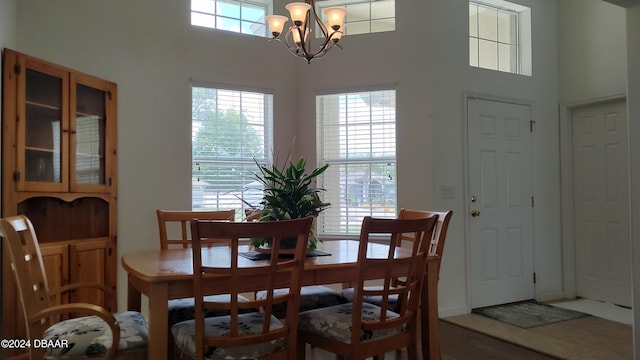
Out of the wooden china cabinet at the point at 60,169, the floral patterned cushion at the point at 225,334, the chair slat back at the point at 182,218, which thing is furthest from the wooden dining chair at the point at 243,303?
the wooden china cabinet at the point at 60,169

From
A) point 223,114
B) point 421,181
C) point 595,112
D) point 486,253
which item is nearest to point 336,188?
point 421,181

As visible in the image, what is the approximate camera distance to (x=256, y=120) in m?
4.29

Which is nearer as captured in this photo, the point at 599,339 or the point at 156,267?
the point at 156,267

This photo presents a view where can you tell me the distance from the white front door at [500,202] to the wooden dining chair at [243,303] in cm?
274

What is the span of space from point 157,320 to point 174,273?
0.19 meters

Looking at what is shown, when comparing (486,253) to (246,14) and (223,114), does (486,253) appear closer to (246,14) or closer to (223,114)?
(223,114)

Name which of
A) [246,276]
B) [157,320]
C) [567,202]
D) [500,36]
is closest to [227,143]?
[246,276]

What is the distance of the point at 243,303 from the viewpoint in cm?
172

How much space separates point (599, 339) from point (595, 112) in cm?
226

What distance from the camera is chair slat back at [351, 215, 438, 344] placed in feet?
6.26

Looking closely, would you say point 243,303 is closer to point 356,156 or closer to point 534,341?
point 534,341

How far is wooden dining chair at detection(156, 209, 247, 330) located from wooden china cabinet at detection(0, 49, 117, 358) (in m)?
0.60

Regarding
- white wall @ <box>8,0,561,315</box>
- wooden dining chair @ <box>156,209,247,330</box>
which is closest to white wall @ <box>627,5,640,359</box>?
white wall @ <box>8,0,561,315</box>

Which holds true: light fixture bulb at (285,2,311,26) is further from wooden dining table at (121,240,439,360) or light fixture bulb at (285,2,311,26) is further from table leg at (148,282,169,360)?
table leg at (148,282,169,360)
